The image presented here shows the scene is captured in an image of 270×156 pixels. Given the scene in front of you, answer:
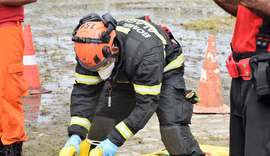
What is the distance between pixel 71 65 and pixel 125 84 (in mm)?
4566

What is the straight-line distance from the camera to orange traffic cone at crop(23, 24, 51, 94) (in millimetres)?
5496

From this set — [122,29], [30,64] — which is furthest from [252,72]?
[30,64]

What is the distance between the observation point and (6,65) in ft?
10.7

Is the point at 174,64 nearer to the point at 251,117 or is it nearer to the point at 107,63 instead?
the point at 107,63

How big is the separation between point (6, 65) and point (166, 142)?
1.71m

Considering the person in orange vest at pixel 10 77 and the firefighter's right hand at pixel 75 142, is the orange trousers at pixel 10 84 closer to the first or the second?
the person in orange vest at pixel 10 77

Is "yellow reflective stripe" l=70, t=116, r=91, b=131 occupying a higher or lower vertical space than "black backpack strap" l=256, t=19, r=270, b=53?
lower

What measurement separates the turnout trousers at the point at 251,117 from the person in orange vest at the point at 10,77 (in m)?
2.10

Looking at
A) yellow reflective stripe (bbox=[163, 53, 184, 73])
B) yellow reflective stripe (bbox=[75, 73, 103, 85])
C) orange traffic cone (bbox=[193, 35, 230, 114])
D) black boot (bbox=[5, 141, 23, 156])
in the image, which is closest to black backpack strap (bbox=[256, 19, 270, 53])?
yellow reflective stripe (bbox=[163, 53, 184, 73])

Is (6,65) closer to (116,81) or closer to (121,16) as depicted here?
(116,81)

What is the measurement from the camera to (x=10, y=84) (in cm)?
329

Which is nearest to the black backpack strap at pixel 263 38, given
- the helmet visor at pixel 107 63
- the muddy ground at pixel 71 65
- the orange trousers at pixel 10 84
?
the helmet visor at pixel 107 63

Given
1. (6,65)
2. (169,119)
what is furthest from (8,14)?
(169,119)

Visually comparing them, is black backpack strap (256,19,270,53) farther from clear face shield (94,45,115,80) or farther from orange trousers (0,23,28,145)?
orange trousers (0,23,28,145)
